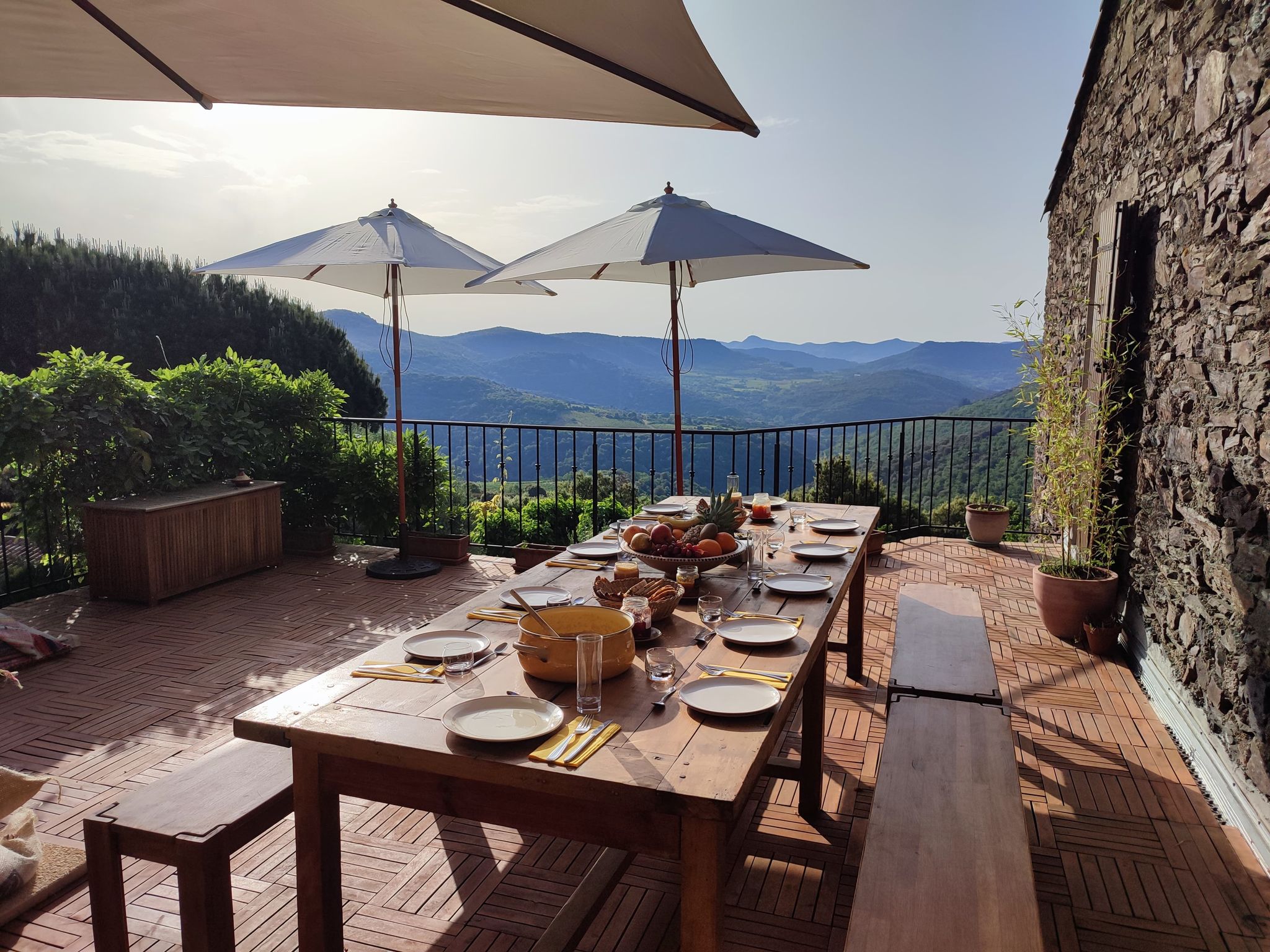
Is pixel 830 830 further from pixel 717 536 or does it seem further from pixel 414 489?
pixel 414 489

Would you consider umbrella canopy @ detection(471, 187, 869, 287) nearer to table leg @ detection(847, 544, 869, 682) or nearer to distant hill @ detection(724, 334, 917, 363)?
table leg @ detection(847, 544, 869, 682)

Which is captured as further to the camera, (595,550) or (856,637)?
(856,637)

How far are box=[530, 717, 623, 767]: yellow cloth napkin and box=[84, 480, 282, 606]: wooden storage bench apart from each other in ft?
12.5

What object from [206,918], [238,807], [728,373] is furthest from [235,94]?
[728,373]

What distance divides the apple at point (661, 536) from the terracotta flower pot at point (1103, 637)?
8.85ft

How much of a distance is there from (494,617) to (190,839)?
0.80 m

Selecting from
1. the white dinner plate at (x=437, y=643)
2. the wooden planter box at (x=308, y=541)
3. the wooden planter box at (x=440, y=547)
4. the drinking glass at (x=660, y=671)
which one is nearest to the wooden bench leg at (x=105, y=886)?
the white dinner plate at (x=437, y=643)

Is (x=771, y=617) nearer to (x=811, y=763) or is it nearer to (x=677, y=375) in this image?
(x=811, y=763)

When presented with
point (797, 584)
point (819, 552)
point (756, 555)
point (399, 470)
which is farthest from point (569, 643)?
point (399, 470)

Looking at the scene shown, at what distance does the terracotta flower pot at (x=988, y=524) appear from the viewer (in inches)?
236

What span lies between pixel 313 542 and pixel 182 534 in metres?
1.18

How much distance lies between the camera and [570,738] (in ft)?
4.36

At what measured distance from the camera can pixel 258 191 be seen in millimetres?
9109

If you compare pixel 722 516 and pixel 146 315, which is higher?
pixel 146 315
